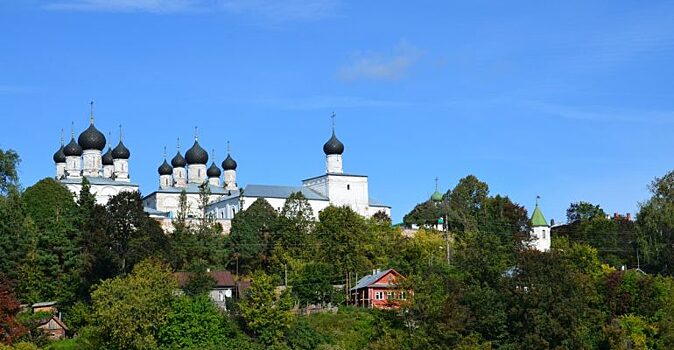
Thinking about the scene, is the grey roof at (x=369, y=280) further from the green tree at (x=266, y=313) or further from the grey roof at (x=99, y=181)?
the grey roof at (x=99, y=181)

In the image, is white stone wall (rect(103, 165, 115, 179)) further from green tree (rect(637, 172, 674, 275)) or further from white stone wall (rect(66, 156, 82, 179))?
green tree (rect(637, 172, 674, 275))

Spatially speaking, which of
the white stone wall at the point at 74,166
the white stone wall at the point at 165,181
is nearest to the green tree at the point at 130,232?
the white stone wall at the point at 74,166

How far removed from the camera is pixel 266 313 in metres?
46.3

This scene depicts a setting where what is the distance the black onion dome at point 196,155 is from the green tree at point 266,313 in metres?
40.5

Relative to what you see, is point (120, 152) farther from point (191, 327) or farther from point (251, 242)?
point (191, 327)

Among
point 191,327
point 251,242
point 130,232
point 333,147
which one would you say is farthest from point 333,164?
point 191,327

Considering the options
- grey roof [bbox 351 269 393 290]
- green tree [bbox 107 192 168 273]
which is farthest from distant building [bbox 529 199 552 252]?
green tree [bbox 107 192 168 273]

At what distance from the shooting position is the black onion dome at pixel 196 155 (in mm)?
86938

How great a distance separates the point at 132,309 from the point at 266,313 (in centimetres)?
507

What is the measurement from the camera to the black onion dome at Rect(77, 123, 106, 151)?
79312 millimetres

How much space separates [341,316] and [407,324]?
3.81 metres

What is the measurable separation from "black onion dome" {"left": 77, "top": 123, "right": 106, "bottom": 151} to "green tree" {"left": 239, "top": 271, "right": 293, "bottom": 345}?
34769 mm

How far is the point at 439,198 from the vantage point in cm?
7919

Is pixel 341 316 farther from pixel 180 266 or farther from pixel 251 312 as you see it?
pixel 180 266
